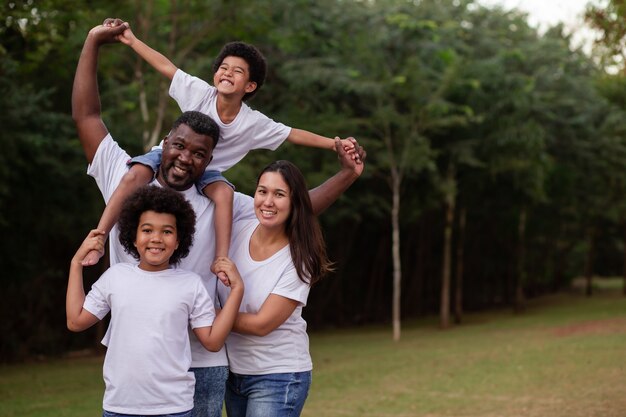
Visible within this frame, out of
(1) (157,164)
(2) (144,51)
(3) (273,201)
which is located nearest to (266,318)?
(3) (273,201)

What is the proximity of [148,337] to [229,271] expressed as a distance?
40 centimetres

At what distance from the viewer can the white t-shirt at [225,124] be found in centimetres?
454

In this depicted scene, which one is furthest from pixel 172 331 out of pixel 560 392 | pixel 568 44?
pixel 568 44

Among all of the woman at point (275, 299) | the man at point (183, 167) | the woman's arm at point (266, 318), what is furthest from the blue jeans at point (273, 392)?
the woman's arm at point (266, 318)

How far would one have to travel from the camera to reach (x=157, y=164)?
384 centimetres

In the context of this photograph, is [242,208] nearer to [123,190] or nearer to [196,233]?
[196,233]

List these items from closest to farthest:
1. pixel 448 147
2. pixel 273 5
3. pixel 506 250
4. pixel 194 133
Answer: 1. pixel 194 133
2. pixel 273 5
3. pixel 448 147
4. pixel 506 250

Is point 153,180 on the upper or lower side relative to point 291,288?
upper

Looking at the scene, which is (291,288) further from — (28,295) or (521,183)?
(521,183)

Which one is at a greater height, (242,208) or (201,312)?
(242,208)

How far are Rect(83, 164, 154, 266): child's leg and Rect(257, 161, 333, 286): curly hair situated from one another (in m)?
0.51

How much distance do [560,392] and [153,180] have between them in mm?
9084

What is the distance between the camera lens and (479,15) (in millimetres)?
23719

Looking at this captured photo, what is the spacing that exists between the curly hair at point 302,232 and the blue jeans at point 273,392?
41cm
